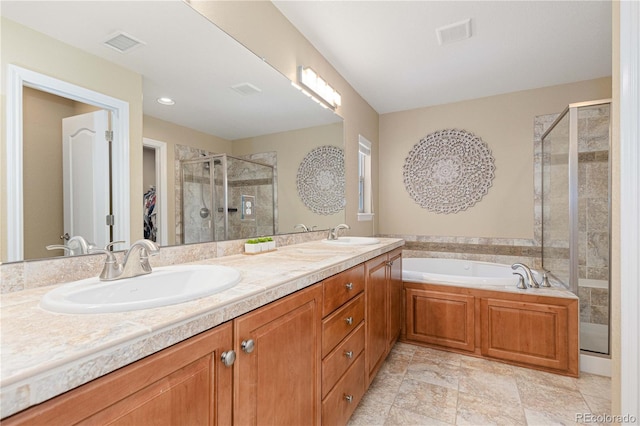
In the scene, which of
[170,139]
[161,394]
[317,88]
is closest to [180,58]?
[170,139]

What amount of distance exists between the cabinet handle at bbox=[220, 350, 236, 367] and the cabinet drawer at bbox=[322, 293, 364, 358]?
0.53m

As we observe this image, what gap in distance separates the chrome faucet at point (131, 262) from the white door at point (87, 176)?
0.09 metres

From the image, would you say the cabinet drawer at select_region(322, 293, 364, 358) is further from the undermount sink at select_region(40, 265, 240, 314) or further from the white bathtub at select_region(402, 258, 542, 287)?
the white bathtub at select_region(402, 258, 542, 287)

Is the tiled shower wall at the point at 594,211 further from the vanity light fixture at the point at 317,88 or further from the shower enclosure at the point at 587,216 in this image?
the vanity light fixture at the point at 317,88

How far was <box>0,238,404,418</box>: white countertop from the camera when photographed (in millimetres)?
407

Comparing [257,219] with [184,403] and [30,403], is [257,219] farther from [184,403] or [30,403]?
[30,403]

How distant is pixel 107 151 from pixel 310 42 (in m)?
1.80

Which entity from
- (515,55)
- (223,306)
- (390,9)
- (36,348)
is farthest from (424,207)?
(36,348)

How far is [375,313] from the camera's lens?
71.2 inches

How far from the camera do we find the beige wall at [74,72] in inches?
31.4

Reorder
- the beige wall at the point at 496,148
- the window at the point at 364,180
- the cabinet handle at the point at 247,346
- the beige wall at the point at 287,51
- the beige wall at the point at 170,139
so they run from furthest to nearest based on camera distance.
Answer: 1. the window at the point at 364,180
2. the beige wall at the point at 496,148
3. the beige wall at the point at 287,51
4. the beige wall at the point at 170,139
5. the cabinet handle at the point at 247,346

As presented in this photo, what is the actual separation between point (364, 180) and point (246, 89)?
1.93 m

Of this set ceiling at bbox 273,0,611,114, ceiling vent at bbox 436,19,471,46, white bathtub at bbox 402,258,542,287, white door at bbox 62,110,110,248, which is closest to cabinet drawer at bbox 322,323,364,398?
white door at bbox 62,110,110,248

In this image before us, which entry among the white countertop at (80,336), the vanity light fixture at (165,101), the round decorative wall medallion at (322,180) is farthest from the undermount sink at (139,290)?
the round decorative wall medallion at (322,180)
